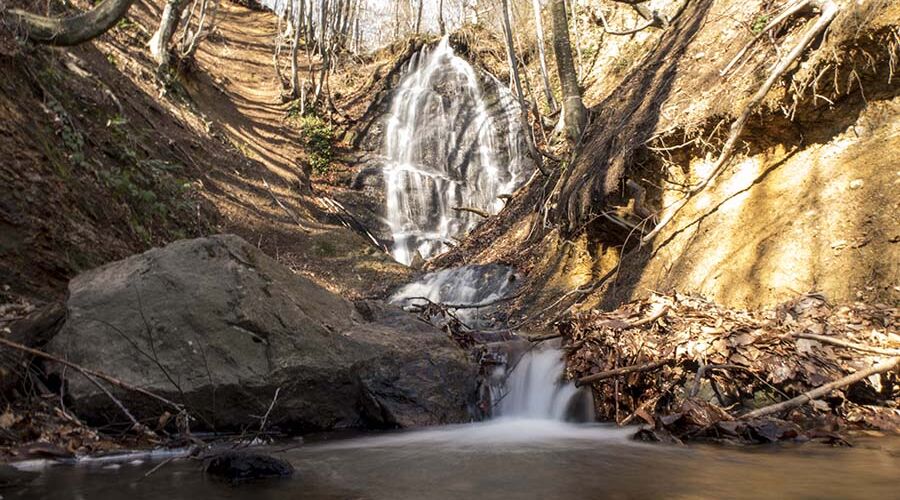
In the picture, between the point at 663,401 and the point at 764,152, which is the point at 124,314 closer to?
the point at 663,401

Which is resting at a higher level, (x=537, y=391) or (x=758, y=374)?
(x=758, y=374)

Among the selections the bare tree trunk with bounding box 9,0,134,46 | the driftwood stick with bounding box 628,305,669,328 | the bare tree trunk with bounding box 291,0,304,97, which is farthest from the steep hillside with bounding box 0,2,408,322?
the driftwood stick with bounding box 628,305,669,328

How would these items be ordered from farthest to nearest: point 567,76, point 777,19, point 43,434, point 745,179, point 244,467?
point 567,76
point 745,179
point 777,19
point 43,434
point 244,467

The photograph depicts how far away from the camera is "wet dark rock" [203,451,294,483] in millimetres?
3279

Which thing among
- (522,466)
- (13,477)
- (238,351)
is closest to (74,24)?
(238,351)

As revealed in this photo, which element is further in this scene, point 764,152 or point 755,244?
point 764,152

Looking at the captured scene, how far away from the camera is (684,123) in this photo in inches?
279

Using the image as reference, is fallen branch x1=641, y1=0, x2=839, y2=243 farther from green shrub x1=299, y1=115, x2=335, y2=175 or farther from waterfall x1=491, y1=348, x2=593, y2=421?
green shrub x1=299, y1=115, x2=335, y2=175

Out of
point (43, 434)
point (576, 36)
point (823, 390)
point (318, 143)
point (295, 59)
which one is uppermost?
point (295, 59)

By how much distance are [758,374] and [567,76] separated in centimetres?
745

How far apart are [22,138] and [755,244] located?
7.06m

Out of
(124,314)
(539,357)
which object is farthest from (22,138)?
(539,357)

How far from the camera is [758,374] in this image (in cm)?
432

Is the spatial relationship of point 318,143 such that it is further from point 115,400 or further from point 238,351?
point 115,400
